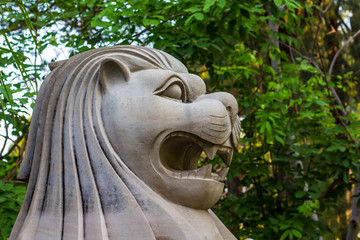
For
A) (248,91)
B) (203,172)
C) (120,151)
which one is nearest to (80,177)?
(120,151)

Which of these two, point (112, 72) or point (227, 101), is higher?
point (112, 72)

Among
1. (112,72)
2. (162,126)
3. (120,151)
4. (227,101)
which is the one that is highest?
(112,72)

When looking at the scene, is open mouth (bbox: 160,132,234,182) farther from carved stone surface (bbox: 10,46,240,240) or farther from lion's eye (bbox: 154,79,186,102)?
lion's eye (bbox: 154,79,186,102)

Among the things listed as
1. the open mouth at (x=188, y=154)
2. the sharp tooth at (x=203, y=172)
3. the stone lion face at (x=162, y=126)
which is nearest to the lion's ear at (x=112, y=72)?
the stone lion face at (x=162, y=126)

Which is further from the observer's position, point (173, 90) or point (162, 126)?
point (173, 90)

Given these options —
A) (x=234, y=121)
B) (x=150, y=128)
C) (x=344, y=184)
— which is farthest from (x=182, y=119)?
(x=344, y=184)

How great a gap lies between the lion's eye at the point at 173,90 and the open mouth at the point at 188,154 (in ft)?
0.68

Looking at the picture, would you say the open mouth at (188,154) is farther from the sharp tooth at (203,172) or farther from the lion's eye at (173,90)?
the lion's eye at (173,90)

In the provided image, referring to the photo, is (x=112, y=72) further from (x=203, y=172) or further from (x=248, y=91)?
(x=248, y=91)

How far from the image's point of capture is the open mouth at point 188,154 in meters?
2.41

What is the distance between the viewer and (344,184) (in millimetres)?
5391

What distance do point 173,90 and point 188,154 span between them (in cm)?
37

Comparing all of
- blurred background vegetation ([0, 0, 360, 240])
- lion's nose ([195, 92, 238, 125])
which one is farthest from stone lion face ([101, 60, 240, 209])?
blurred background vegetation ([0, 0, 360, 240])

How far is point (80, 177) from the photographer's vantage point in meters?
2.27
